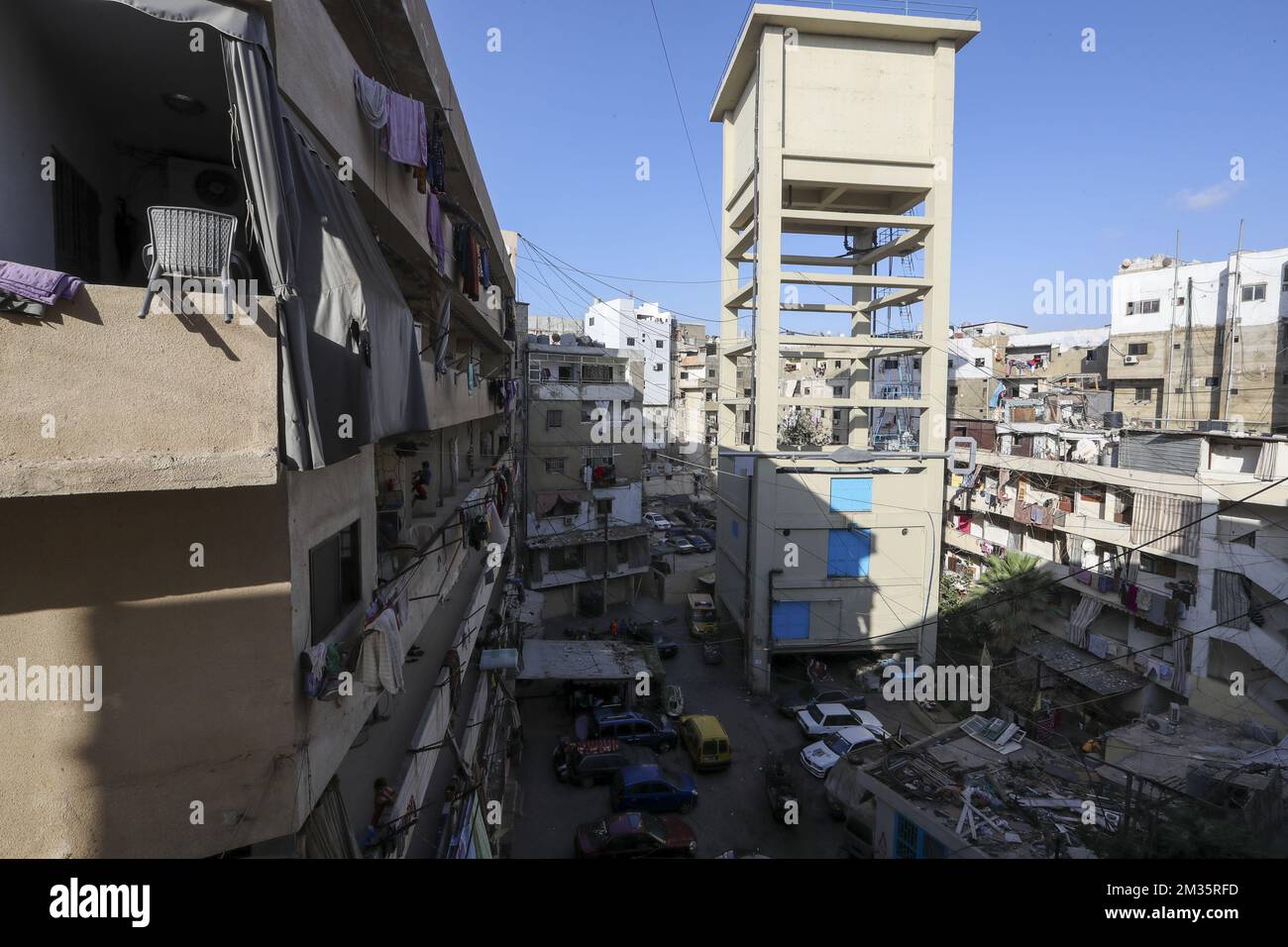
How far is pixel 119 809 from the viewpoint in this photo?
3.29 metres

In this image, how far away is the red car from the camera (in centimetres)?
1116

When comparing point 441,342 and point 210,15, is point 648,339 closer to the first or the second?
point 441,342

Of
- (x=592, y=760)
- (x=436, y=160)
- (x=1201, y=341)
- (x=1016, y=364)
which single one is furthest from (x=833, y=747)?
(x=1016, y=364)

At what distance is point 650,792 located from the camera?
1305 centimetres

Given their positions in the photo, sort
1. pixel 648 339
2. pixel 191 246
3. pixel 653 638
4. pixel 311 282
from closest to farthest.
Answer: pixel 191 246 < pixel 311 282 < pixel 653 638 < pixel 648 339

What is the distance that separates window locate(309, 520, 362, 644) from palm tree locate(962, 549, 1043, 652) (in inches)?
792

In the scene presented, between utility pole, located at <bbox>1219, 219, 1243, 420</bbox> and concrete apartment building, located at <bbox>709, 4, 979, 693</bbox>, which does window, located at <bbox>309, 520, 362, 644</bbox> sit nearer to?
concrete apartment building, located at <bbox>709, 4, 979, 693</bbox>

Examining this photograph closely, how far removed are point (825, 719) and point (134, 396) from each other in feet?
54.9

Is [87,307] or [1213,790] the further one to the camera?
[1213,790]

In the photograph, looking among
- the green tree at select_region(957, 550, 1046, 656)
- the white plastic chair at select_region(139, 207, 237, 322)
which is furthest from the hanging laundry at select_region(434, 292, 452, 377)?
the green tree at select_region(957, 550, 1046, 656)

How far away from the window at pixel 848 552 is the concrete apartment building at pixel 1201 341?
16246mm
